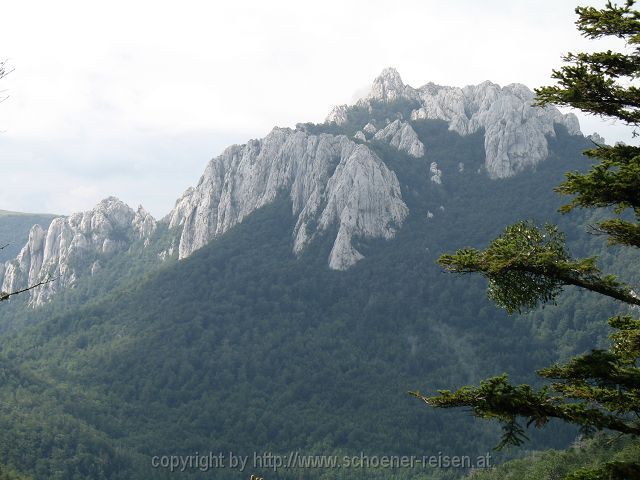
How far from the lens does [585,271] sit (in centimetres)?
1548

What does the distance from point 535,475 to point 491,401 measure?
322 feet

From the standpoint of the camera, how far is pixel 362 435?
196m

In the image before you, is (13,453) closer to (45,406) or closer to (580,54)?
(45,406)

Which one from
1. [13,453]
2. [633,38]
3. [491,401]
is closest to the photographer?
[491,401]

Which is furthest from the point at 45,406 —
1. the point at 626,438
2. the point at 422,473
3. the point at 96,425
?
the point at 626,438

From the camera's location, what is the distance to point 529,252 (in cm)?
1572

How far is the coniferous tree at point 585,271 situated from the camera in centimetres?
1399

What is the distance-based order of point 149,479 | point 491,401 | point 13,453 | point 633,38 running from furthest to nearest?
point 149,479 < point 13,453 < point 633,38 < point 491,401

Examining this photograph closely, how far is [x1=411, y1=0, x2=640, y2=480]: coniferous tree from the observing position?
14.0m

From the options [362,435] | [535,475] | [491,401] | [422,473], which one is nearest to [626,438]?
[535,475]

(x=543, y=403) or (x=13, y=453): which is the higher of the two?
(x=543, y=403)

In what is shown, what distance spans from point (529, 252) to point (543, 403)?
3.83 metres

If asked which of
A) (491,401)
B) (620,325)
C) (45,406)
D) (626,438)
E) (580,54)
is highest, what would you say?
(580,54)

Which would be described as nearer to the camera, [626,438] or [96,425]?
[626,438]
